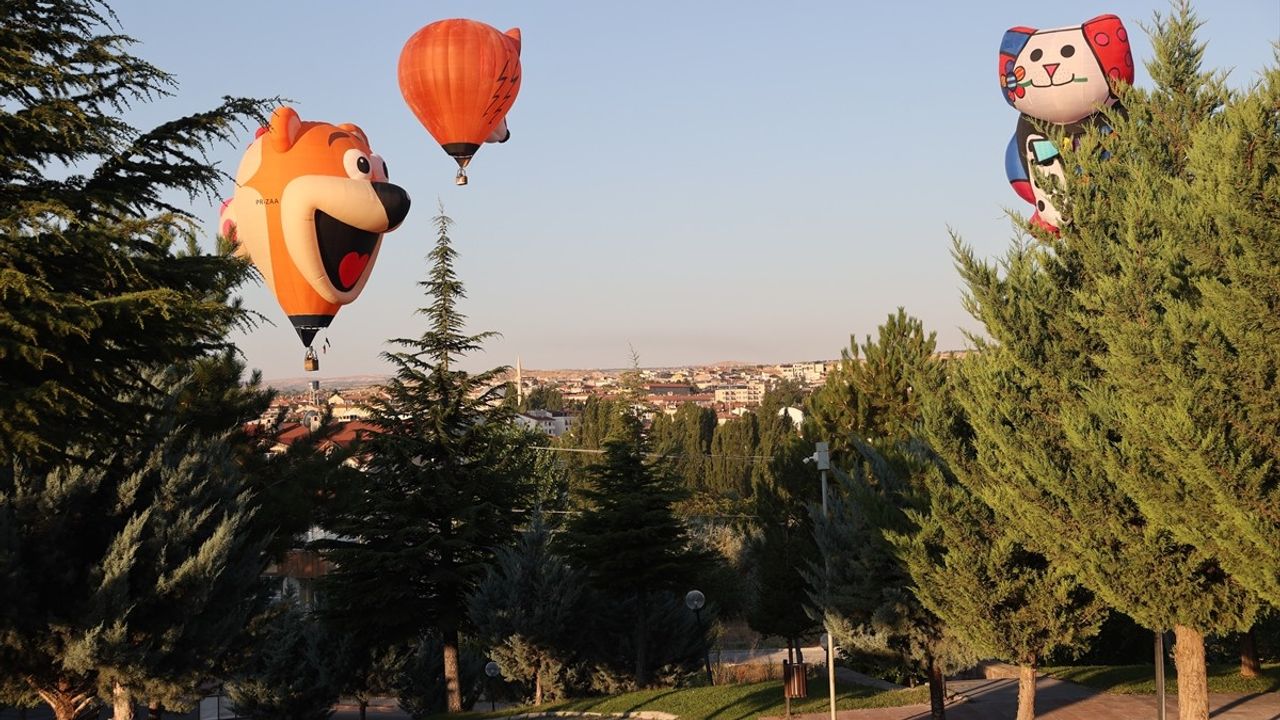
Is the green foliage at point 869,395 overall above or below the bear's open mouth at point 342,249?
below

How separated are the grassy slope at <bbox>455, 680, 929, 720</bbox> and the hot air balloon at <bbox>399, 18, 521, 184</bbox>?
16.9 metres

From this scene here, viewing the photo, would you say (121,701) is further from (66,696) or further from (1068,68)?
(1068,68)

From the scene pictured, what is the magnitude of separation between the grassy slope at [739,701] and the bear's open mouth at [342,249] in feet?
51.6

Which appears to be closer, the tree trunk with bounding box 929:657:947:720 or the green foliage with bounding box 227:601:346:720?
the tree trunk with bounding box 929:657:947:720

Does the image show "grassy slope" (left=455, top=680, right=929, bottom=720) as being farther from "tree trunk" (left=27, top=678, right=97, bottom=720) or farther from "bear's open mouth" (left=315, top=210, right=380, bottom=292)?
"bear's open mouth" (left=315, top=210, right=380, bottom=292)

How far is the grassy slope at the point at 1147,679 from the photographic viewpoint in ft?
73.9

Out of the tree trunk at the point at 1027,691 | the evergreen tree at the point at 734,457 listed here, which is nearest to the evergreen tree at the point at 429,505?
the tree trunk at the point at 1027,691

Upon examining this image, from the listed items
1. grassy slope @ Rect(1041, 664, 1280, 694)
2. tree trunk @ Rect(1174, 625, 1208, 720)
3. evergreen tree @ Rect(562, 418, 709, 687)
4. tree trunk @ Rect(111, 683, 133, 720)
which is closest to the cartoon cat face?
evergreen tree @ Rect(562, 418, 709, 687)

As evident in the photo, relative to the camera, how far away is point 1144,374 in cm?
1408

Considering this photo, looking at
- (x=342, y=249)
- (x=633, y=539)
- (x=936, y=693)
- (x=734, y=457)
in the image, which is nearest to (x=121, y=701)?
(x=633, y=539)

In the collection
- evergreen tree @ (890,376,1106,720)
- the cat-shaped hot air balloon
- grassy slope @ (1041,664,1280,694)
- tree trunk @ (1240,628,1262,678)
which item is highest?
the cat-shaped hot air balloon

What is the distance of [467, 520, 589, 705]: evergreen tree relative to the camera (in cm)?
3138

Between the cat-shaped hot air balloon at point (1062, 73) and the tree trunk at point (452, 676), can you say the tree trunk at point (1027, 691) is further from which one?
the cat-shaped hot air balloon at point (1062, 73)

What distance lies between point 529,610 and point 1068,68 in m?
20.9
